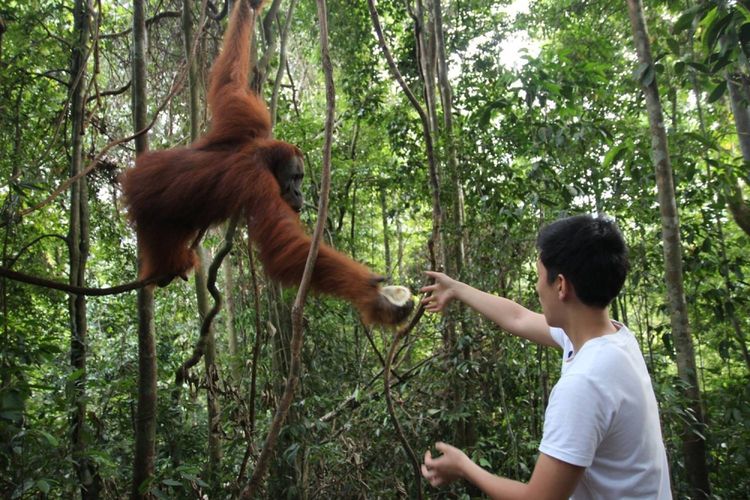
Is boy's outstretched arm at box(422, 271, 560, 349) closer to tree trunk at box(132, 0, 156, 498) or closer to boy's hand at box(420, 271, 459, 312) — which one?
boy's hand at box(420, 271, 459, 312)

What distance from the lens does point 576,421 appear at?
1.18 metres

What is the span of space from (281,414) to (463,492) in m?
2.08

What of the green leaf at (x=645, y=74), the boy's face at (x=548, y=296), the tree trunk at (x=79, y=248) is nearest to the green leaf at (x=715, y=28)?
the green leaf at (x=645, y=74)

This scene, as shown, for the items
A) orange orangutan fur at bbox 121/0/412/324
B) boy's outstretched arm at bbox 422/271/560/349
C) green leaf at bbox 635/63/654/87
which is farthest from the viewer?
green leaf at bbox 635/63/654/87

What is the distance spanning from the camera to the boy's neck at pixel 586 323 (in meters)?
1.35

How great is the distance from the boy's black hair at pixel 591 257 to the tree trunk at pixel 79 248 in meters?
2.13

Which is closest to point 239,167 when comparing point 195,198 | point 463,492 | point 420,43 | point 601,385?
point 195,198

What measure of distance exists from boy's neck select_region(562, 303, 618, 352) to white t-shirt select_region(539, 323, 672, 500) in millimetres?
37

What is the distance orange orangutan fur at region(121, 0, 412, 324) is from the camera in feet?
7.92

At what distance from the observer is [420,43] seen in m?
2.73

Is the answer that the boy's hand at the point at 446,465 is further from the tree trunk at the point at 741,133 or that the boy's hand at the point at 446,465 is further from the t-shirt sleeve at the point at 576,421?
the tree trunk at the point at 741,133

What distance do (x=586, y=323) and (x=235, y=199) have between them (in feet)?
5.17

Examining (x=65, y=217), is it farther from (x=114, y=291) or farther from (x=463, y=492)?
(x=463, y=492)

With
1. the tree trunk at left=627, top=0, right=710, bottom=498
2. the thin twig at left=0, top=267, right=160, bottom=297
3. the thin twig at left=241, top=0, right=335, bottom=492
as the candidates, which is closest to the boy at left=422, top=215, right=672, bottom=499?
the thin twig at left=241, top=0, right=335, bottom=492
